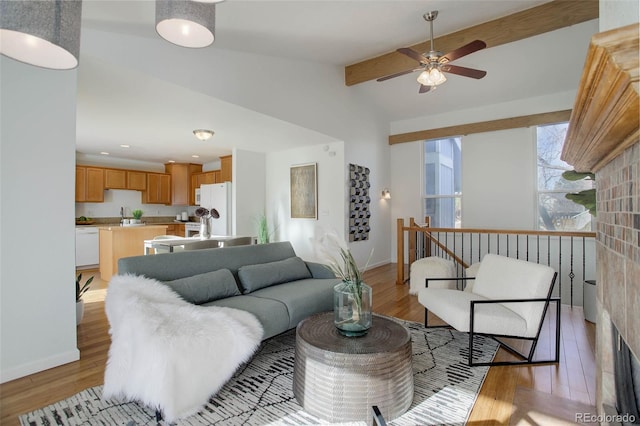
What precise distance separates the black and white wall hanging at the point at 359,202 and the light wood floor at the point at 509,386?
3275mm

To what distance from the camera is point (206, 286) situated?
8.30ft

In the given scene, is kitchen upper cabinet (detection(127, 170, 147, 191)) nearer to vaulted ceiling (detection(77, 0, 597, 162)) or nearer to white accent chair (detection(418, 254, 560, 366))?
vaulted ceiling (detection(77, 0, 597, 162))

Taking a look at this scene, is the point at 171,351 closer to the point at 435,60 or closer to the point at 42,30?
the point at 42,30

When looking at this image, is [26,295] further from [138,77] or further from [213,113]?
[213,113]

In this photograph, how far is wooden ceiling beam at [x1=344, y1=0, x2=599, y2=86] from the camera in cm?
341

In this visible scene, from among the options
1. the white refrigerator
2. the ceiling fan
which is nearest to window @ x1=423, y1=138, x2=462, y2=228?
the ceiling fan

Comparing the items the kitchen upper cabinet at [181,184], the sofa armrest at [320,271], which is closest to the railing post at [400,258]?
the sofa armrest at [320,271]

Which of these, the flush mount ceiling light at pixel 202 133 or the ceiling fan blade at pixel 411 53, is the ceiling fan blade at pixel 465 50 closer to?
the ceiling fan blade at pixel 411 53

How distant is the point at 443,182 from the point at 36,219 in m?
6.53

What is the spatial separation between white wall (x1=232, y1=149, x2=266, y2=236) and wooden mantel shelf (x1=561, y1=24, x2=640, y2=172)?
5.42m

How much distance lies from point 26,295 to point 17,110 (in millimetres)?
1305

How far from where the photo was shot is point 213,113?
394 centimetres

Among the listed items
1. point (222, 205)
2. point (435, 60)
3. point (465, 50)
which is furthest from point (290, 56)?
point (222, 205)

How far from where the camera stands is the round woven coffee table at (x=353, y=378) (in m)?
1.68
